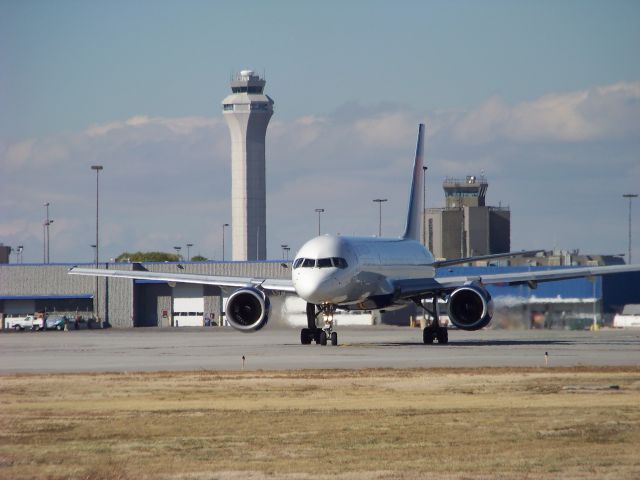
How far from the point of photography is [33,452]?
69.3 feet

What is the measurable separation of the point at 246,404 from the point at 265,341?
36282 mm

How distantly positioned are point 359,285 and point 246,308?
5.44m

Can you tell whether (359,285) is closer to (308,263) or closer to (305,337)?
(308,263)

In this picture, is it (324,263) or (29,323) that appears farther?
(29,323)

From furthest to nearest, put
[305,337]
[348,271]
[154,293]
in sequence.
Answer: [154,293]
[305,337]
[348,271]

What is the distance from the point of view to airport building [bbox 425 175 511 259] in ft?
528

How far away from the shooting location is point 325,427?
24.0 metres

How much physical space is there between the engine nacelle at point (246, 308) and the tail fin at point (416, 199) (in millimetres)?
14647

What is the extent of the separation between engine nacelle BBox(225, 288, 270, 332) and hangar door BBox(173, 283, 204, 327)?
2394 inches

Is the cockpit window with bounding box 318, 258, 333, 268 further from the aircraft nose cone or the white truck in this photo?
the white truck

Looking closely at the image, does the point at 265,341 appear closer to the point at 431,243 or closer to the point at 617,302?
the point at 617,302

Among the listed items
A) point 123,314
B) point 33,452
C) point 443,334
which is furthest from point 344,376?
point 123,314

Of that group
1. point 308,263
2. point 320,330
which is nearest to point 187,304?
point 320,330

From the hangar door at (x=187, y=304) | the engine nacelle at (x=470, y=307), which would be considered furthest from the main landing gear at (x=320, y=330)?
the hangar door at (x=187, y=304)
